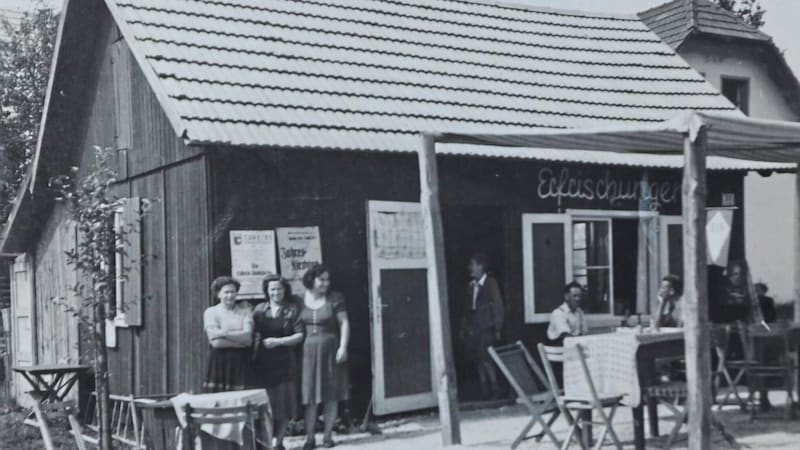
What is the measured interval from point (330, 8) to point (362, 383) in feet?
16.3

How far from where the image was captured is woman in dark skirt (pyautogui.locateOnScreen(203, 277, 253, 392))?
31.5 feet

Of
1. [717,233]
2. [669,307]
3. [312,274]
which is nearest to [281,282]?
[312,274]

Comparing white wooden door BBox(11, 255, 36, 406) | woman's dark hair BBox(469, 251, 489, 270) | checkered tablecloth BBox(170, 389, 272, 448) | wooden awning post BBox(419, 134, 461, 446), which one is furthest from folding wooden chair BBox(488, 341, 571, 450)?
white wooden door BBox(11, 255, 36, 406)

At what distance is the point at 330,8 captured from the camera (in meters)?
13.6

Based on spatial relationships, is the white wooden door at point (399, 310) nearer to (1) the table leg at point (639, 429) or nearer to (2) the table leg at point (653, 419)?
(2) the table leg at point (653, 419)

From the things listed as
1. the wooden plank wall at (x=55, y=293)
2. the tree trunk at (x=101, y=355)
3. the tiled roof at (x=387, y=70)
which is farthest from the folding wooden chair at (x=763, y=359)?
the wooden plank wall at (x=55, y=293)

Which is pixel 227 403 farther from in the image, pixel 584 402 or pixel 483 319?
pixel 483 319

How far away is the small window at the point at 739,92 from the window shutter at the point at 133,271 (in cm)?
1713

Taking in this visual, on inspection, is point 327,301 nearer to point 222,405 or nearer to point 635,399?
point 222,405

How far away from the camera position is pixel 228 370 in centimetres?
968

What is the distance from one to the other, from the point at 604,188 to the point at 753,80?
1370cm

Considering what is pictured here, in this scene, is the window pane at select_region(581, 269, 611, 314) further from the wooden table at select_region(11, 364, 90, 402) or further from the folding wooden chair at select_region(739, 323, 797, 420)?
the wooden table at select_region(11, 364, 90, 402)

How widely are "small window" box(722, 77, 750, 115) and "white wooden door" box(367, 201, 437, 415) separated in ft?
51.2

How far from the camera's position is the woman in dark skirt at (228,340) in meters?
9.59
